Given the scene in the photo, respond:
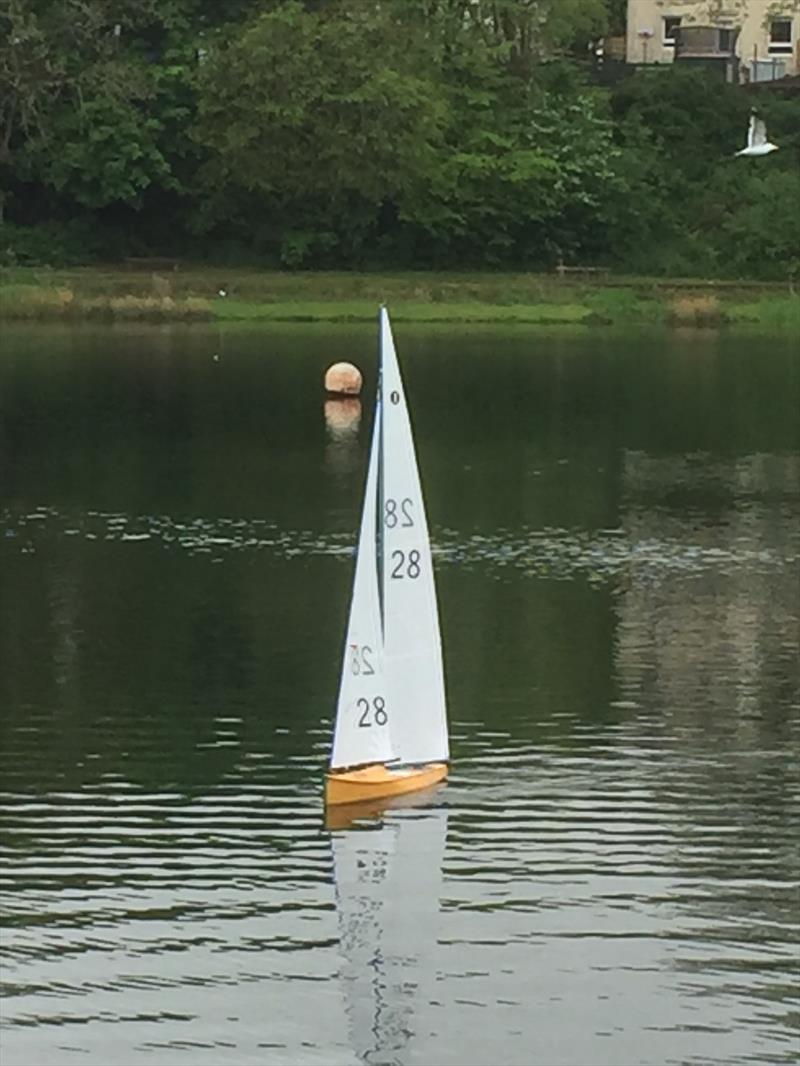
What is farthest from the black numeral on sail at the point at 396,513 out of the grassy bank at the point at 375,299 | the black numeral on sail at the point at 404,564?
the grassy bank at the point at 375,299

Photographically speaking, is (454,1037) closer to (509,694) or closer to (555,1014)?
(555,1014)

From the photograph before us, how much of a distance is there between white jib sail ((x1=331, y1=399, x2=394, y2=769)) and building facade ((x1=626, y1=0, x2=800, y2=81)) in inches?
2843

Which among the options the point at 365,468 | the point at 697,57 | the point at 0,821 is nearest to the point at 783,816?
the point at 0,821

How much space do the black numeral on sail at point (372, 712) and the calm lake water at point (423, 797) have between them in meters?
0.77

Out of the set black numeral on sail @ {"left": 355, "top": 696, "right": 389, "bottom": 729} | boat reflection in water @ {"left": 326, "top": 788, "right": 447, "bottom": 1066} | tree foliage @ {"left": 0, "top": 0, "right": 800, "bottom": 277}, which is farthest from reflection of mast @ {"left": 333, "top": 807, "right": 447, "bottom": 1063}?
tree foliage @ {"left": 0, "top": 0, "right": 800, "bottom": 277}

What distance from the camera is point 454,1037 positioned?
14.5 metres

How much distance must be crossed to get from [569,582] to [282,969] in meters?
14.8

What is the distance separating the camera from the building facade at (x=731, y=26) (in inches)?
3506

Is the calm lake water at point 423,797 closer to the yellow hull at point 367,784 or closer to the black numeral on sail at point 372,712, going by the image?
the yellow hull at point 367,784

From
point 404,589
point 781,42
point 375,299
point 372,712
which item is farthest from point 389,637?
point 781,42

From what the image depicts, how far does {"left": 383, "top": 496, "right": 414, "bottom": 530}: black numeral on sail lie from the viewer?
18.0 m

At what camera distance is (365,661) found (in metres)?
18.2

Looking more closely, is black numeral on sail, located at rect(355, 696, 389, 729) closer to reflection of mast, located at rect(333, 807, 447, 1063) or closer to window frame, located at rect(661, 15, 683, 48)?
reflection of mast, located at rect(333, 807, 447, 1063)

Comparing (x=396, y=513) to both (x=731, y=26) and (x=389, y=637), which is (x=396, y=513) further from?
(x=731, y=26)
